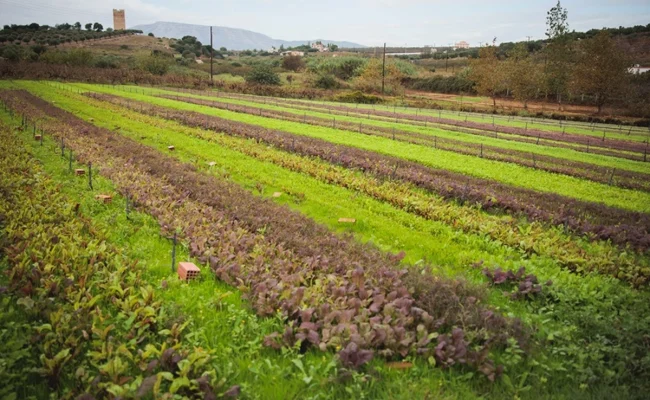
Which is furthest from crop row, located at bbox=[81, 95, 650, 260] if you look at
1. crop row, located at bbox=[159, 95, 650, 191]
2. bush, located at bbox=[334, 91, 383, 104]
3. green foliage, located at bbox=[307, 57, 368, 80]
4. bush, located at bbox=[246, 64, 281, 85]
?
green foliage, located at bbox=[307, 57, 368, 80]

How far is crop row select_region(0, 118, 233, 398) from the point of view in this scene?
15.9 feet

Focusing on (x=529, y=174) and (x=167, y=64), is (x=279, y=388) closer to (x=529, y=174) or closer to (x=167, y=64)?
(x=529, y=174)

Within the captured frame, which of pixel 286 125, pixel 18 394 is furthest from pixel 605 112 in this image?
pixel 18 394

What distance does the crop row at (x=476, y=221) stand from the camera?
10109 millimetres

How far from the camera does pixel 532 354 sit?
6.09 m

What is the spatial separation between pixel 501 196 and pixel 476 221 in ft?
11.4

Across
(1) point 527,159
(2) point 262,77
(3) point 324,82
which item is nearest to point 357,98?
(3) point 324,82

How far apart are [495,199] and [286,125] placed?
22835mm

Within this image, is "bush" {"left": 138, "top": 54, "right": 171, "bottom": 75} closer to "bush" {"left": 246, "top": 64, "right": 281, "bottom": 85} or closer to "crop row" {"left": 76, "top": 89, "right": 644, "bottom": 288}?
"bush" {"left": 246, "top": 64, "right": 281, "bottom": 85}

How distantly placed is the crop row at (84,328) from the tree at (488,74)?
7320cm

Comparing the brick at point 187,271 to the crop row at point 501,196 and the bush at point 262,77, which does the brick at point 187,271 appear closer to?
the crop row at point 501,196

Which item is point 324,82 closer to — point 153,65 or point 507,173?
point 153,65

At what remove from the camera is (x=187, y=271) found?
7.78m

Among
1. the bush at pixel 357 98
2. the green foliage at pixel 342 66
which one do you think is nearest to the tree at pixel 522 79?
the bush at pixel 357 98
